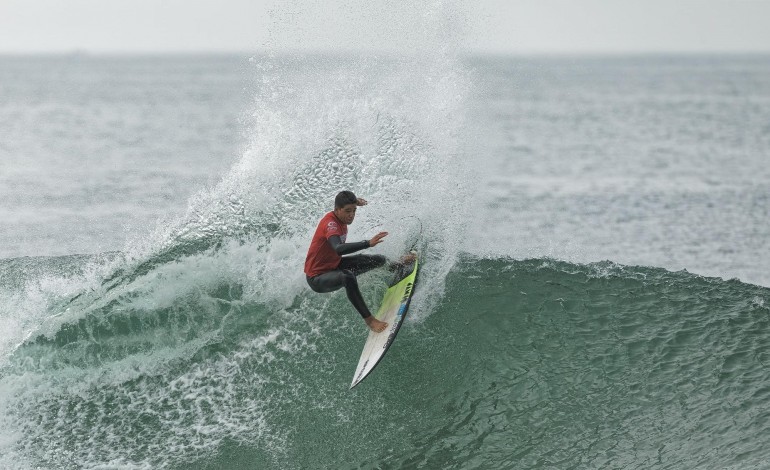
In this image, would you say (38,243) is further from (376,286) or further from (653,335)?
(653,335)

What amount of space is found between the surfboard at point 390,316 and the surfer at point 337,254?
0.53 ft

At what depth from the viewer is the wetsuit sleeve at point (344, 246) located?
30.5 feet

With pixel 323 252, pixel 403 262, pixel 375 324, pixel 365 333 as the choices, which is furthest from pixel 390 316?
pixel 323 252

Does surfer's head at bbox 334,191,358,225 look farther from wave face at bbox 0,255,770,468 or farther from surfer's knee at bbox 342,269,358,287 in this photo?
wave face at bbox 0,255,770,468

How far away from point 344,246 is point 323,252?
454 millimetres

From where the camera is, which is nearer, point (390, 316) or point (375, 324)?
A: point (375, 324)

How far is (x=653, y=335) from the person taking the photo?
1057 cm

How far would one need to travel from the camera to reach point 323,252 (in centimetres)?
970

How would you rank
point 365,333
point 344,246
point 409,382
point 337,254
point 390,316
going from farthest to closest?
point 365,333 → point 390,316 → point 409,382 → point 337,254 → point 344,246

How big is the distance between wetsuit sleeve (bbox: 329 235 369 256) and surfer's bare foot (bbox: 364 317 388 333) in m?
0.88

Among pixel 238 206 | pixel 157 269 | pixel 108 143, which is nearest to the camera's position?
pixel 157 269

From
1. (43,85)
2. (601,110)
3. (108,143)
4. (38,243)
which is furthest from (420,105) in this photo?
(43,85)

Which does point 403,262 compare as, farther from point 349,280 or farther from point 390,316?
point 349,280

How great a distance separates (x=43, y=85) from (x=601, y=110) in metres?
53.7
